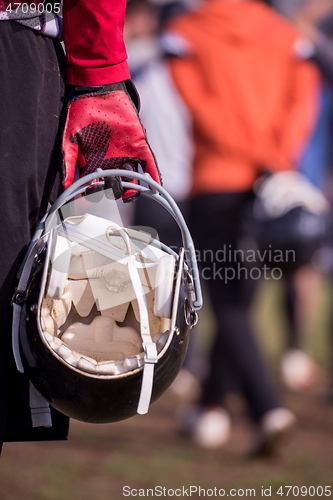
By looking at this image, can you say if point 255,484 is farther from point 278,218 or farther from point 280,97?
point 280,97

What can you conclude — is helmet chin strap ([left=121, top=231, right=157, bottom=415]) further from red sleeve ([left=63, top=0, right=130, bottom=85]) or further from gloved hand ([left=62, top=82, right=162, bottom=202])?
red sleeve ([left=63, top=0, right=130, bottom=85])

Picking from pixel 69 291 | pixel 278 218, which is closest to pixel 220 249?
pixel 278 218

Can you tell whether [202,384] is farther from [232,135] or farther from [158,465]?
[232,135]

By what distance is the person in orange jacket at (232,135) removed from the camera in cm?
252

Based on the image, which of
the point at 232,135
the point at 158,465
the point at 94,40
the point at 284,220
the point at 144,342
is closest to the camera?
the point at 144,342

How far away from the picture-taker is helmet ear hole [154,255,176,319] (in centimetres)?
99

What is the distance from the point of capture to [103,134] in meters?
1.10

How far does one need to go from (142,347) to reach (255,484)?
54.1 inches

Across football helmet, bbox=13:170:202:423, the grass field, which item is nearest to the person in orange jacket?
the grass field

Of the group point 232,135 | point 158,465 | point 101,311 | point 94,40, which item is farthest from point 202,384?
point 94,40

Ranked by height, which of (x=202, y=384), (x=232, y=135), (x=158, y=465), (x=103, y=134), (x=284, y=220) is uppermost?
(x=103, y=134)

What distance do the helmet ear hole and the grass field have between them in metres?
1.22

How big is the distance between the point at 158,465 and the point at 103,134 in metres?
1.56

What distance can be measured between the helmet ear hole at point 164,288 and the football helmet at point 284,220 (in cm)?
167
